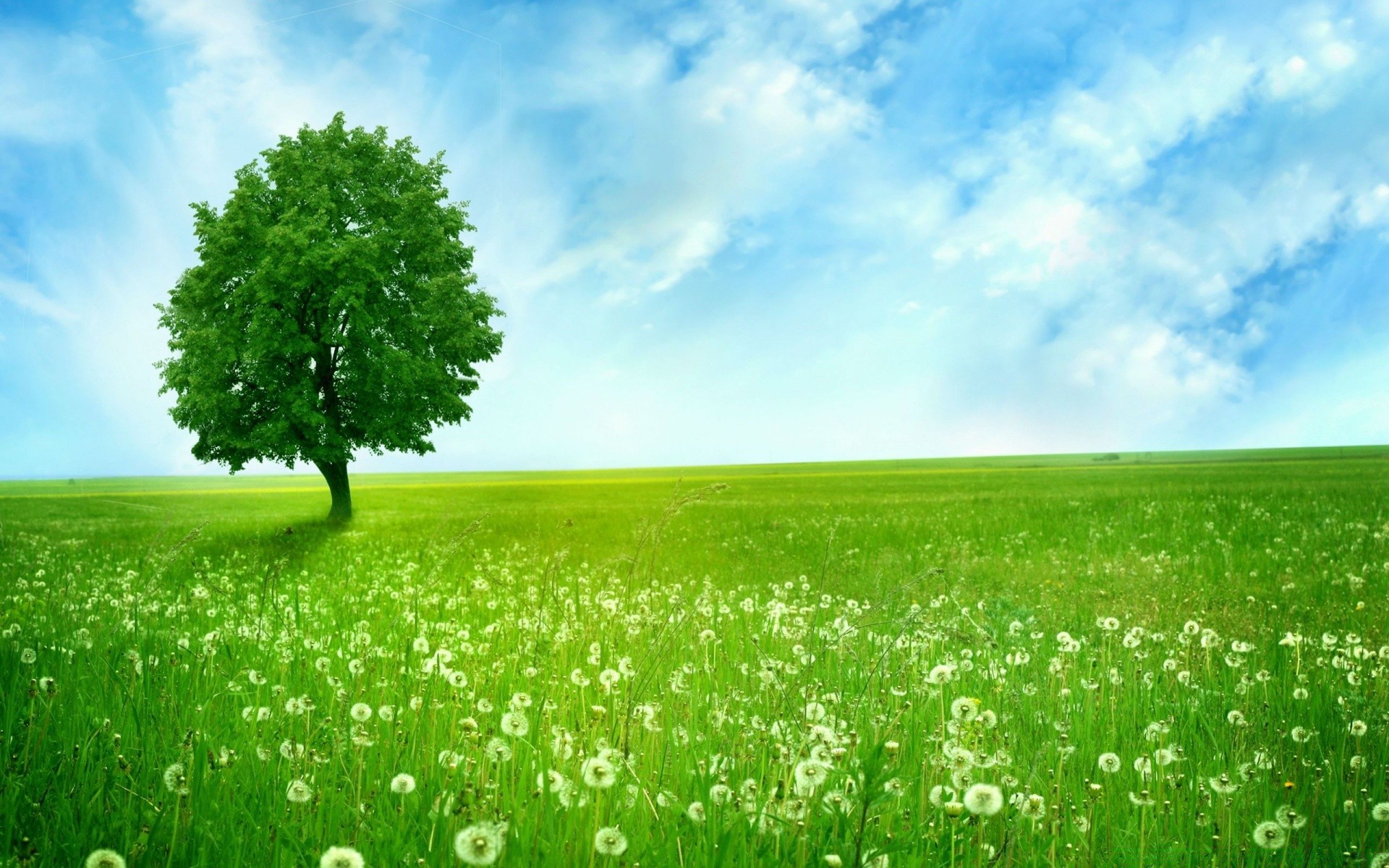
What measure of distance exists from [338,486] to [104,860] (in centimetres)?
2093

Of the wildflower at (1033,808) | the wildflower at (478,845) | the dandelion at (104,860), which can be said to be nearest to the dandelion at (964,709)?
the wildflower at (1033,808)

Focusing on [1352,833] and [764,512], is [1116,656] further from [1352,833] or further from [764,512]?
[764,512]

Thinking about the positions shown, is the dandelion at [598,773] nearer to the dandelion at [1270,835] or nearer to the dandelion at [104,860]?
the dandelion at [104,860]

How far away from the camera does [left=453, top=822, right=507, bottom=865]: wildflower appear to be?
77.7 inches

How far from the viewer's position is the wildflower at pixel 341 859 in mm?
1983

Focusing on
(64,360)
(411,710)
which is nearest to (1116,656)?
(411,710)

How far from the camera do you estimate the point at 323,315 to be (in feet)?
65.3

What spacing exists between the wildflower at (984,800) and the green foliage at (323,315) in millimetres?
18486

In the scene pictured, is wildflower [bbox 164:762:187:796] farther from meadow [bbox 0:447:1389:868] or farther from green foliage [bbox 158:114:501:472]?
green foliage [bbox 158:114:501:472]

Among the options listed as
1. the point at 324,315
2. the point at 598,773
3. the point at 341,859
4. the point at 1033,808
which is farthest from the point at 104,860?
the point at 324,315

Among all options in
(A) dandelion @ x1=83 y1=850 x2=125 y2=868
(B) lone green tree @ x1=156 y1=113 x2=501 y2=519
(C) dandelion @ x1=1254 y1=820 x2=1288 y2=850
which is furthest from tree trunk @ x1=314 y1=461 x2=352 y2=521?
(C) dandelion @ x1=1254 y1=820 x2=1288 y2=850

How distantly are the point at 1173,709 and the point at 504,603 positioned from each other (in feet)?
19.1

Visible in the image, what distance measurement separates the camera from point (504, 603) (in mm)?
8461

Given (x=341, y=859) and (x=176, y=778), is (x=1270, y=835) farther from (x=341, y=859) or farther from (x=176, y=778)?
(x=176, y=778)
